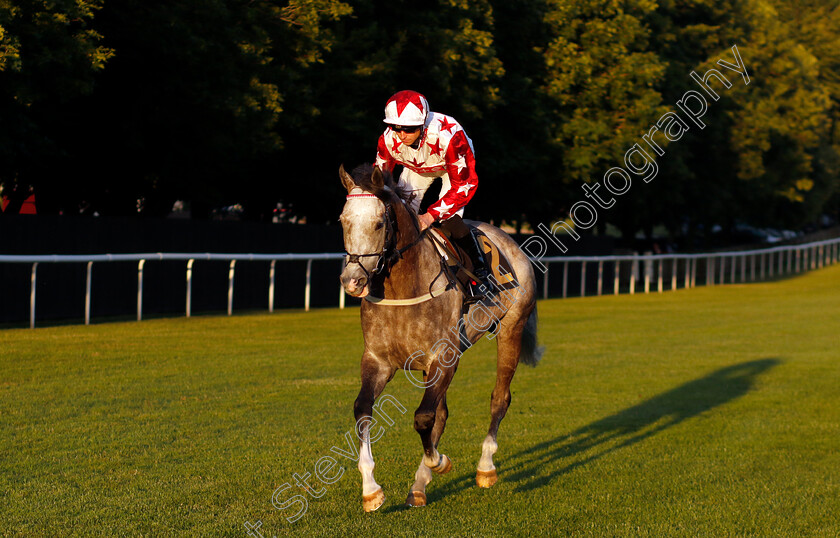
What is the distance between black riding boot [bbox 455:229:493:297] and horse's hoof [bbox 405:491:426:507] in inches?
61.1

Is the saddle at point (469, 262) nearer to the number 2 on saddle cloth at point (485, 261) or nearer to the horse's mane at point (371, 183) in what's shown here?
the number 2 on saddle cloth at point (485, 261)

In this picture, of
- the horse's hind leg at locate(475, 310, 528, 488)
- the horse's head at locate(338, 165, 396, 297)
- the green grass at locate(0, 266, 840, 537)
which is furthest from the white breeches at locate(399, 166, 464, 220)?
the green grass at locate(0, 266, 840, 537)

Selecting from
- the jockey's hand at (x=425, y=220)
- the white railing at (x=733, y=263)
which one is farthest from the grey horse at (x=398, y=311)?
the white railing at (x=733, y=263)

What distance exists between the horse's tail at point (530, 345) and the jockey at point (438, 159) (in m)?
1.44

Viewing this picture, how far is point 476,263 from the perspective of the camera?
24.7 feet

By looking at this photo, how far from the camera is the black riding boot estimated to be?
7387 mm

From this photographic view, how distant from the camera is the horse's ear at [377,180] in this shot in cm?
612

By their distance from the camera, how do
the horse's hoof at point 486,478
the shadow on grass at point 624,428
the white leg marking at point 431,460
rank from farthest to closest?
the shadow on grass at point 624,428
the horse's hoof at point 486,478
the white leg marking at point 431,460

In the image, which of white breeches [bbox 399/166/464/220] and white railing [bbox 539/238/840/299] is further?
white railing [bbox 539/238/840/299]

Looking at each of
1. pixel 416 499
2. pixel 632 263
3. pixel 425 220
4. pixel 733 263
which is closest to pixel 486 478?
pixel 416 499

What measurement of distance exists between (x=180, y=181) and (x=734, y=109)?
28.0 metres

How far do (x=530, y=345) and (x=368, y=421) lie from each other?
8.91ft

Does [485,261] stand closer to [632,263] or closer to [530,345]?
[530,345]

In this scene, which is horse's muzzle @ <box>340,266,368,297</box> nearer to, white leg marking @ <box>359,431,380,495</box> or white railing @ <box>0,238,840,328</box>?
white leg marking @ <box>359,431,380,495</box>
